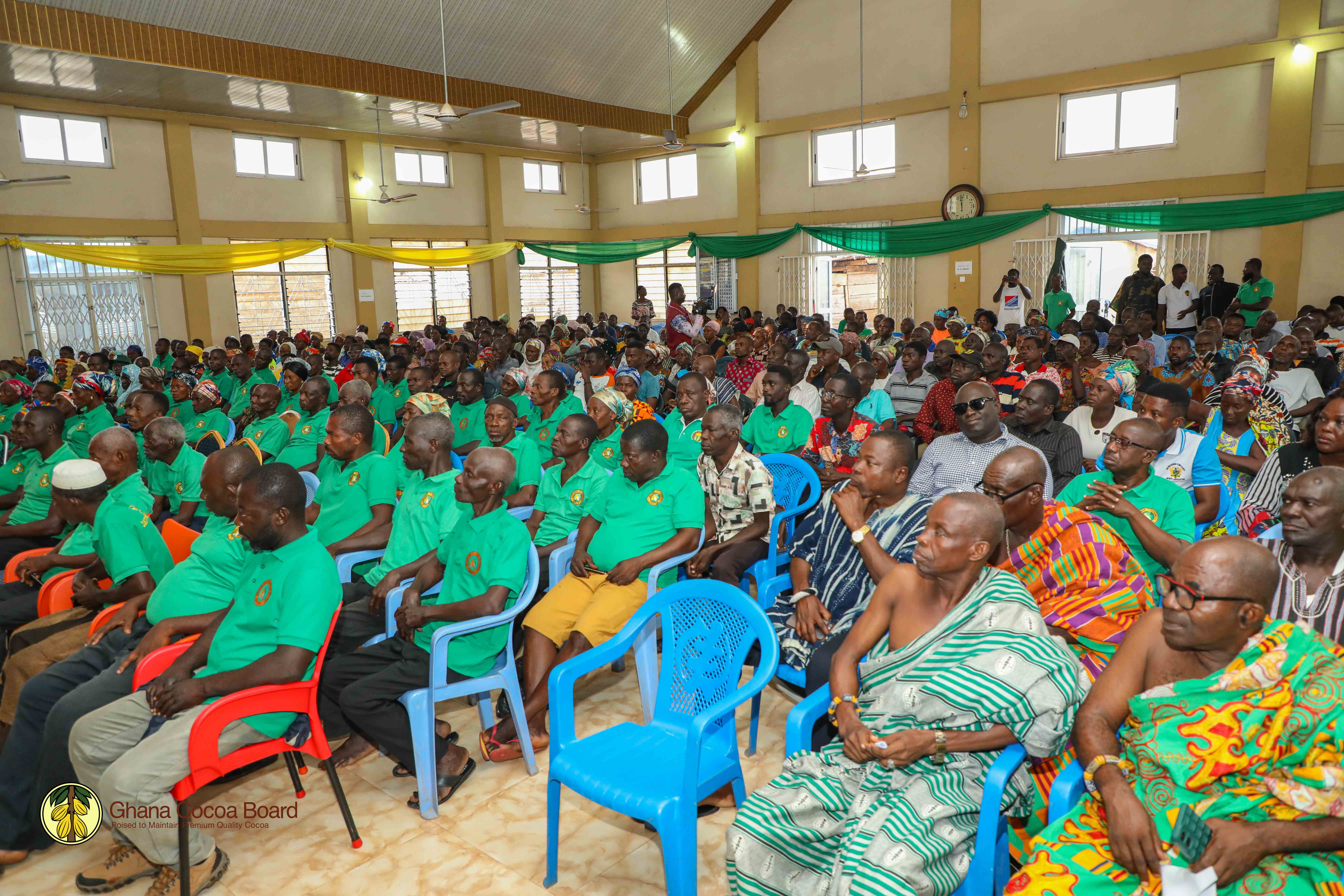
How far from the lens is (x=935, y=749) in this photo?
6.89ft

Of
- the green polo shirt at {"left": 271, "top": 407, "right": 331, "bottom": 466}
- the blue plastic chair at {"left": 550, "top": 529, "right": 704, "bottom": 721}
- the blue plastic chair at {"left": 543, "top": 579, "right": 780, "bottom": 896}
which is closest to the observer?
the blue plastic chair at {"left": 543, "top": 579, "right": 780, "bottom": 896}

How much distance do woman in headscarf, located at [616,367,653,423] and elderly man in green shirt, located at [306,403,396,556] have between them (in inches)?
67.4

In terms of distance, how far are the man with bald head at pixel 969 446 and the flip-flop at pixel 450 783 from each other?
90.7 inches

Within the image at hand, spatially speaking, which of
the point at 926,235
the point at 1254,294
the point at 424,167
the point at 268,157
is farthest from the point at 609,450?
the point at 424,167

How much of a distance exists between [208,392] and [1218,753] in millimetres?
6822

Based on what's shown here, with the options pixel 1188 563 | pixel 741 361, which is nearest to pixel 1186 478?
pixel 1188 563

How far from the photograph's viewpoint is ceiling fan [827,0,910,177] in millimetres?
14195

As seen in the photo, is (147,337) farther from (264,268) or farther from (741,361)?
(741,361)

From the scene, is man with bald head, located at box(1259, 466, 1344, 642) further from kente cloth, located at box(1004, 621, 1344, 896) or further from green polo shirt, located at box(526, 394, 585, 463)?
green polo shirt, located at box(526, 394, 585, 463)

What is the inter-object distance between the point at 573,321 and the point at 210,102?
7.66 metres

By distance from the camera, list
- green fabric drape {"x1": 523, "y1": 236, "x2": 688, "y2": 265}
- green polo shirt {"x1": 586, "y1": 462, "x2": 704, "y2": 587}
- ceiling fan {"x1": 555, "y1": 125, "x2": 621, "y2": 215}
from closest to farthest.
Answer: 1. green polo shirt {"x1": 586, "y1": 462, "x2": 704, "y2": 587}
2. green fabric drape {"x1": 523, "y1": 236, "x2": 688, "y2": 265}
3. ceiling fan {"x1": 555, "y1": 125, "x2": 621, "y2": 215}

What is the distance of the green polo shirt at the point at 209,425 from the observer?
6.26 m

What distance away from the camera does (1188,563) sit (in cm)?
187

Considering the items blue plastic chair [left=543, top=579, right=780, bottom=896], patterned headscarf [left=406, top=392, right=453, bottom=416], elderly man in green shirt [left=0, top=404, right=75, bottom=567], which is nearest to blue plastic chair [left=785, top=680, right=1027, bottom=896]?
blue plastic chair [left=543, top=579, right=780, bottom=896]
